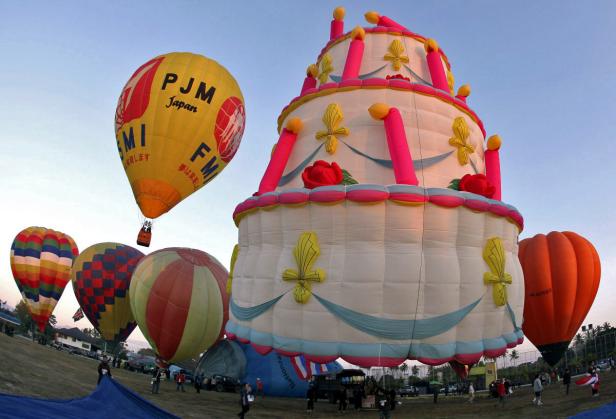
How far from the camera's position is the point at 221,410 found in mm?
15836

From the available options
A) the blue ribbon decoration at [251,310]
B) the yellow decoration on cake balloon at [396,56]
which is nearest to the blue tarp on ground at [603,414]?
the blue ribbon decoration at [251,310]

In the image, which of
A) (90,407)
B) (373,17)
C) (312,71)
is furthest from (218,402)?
(373,17)

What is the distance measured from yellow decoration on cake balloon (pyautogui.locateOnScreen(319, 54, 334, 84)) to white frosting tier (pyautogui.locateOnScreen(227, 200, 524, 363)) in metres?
6.11

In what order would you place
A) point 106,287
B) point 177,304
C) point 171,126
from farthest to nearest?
point 106,287 → point 177,304 → point 171,126

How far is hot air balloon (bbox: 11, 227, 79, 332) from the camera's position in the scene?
3372 centimetres

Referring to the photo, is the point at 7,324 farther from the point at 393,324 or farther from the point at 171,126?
the point at 393,324

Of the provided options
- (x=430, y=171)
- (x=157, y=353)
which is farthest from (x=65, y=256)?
(x=430, y=171)

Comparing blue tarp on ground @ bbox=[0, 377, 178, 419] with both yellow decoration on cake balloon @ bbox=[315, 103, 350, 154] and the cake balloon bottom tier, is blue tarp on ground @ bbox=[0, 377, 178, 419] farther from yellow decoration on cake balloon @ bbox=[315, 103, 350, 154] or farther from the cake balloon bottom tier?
yellow decoration on cake balloon @ bbox=[315, 103, 350, 154]

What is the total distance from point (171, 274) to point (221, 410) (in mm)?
9671

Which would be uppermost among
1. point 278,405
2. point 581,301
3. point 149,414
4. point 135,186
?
point 135,186

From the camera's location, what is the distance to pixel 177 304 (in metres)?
23.3

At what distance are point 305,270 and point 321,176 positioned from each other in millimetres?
2264

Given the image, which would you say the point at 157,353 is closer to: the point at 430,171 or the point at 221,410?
the point at 221,410

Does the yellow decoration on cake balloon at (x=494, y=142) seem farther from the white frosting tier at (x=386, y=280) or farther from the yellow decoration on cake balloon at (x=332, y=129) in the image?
the yellow decoration on cake balloon at (x=332, y=129)
